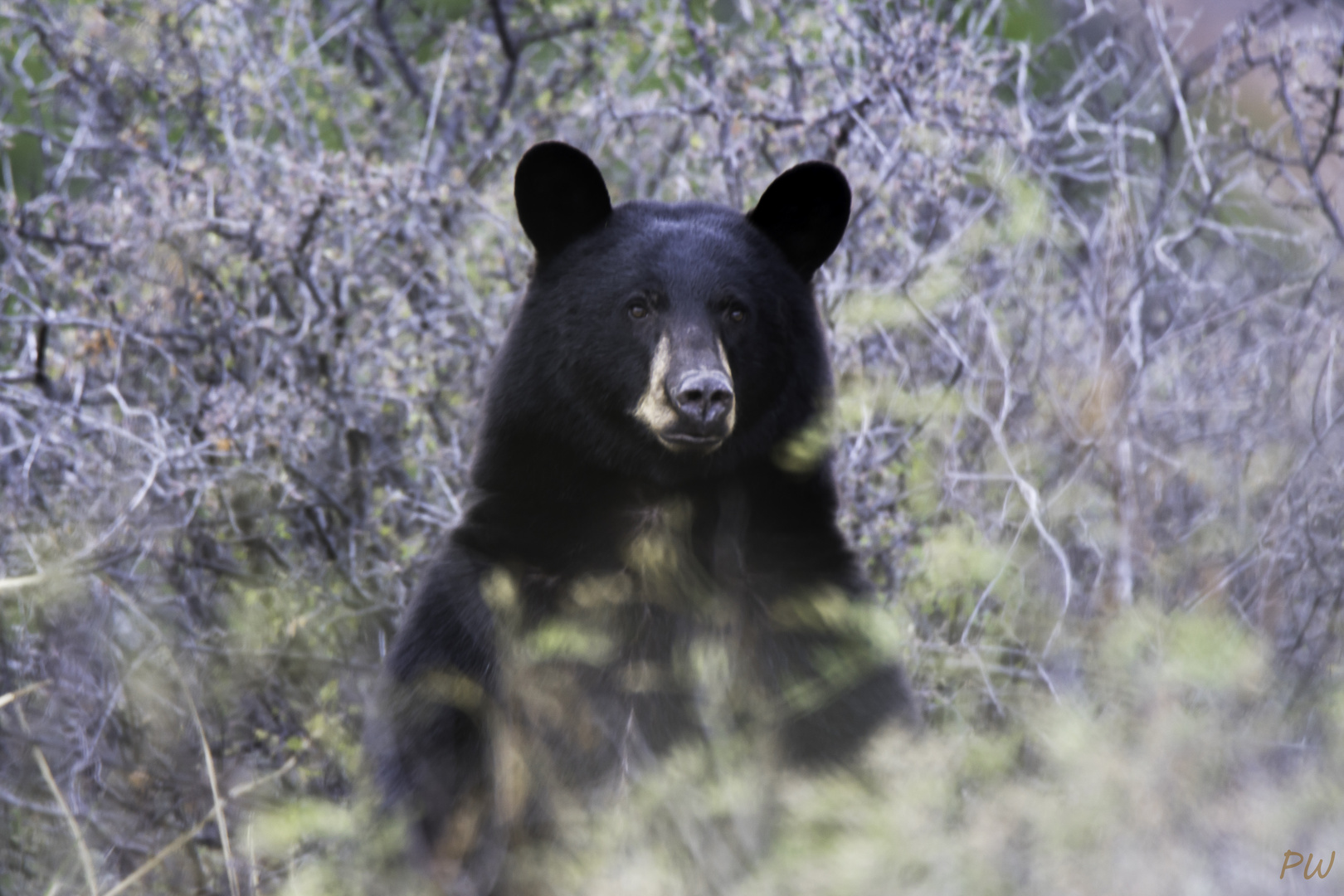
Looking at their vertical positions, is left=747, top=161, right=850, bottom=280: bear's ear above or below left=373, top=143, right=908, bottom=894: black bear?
above

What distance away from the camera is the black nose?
2.90 metres

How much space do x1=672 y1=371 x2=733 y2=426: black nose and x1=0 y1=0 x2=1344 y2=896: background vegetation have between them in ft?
1.24

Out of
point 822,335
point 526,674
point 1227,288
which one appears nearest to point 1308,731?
point 822,335

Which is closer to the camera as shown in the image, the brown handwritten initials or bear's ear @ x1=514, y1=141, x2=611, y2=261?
the brown handwritten initials

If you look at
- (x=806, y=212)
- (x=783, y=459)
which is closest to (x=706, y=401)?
(x=783, y=459)

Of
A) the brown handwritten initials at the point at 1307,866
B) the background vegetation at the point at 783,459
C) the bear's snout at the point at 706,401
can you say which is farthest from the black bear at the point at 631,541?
the brown handwritten initials at the point at 1307,866

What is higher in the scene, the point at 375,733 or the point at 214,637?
the point at 375,733

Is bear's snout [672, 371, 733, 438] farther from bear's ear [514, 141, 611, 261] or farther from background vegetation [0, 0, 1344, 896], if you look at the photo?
bear's ear [514, 141, 611, 261]

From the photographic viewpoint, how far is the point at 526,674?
9.65 ft

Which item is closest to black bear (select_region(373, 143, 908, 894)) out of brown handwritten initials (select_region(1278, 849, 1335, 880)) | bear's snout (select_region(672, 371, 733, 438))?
bear's snout (select_region(672, 371, 733, 438))

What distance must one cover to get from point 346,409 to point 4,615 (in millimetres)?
1399

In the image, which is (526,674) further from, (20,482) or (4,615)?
(20,482)

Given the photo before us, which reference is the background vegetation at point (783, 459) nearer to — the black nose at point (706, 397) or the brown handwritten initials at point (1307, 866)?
the brown handwritten initials at point (1307, 866)

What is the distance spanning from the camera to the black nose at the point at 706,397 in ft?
9.51
